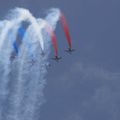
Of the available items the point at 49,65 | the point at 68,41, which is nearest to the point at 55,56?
the point at 49,65

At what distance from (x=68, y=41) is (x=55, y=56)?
1138 centimetres

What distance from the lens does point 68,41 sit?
12938 centimetres

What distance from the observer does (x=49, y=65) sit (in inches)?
5522

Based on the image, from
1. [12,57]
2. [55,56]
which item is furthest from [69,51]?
[12,57]

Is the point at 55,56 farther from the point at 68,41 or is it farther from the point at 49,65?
the point at 68,41

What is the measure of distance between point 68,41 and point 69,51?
34.1 feet

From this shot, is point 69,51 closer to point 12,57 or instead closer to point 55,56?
point 55,56

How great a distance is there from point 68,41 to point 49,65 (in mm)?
12371

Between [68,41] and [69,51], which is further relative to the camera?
[69,51]

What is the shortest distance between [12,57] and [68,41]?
1319 cm

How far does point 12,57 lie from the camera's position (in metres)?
136

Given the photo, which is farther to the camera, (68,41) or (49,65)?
(49,65)

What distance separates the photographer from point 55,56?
140m
